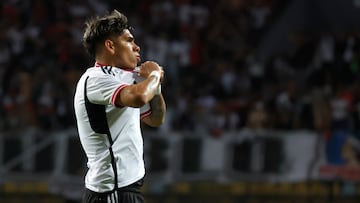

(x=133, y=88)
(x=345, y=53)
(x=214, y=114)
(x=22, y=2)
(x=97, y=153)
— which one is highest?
(x=22, y=2)

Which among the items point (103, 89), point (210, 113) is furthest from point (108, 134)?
point (210, 113)

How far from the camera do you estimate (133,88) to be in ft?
16.3

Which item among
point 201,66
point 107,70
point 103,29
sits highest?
point 201,66

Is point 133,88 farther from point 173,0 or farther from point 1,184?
point 173,0

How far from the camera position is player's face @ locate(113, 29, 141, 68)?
5320mm

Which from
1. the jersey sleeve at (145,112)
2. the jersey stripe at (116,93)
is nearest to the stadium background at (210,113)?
the jersey sleeve at (145,112)

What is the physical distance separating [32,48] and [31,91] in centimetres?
175

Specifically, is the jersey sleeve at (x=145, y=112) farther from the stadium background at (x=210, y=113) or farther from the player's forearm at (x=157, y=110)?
the stadium background at (x=210, y=113)

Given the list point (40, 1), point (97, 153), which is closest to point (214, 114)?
point (40, 1)

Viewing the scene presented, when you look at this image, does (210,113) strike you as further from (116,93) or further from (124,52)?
(116,93)

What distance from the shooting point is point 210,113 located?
1344cm

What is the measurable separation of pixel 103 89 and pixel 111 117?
20 cm

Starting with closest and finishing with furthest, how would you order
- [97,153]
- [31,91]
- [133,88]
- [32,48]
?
[133,88]
[97,153]
[31,91]
[32,48]

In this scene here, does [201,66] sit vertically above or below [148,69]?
above
